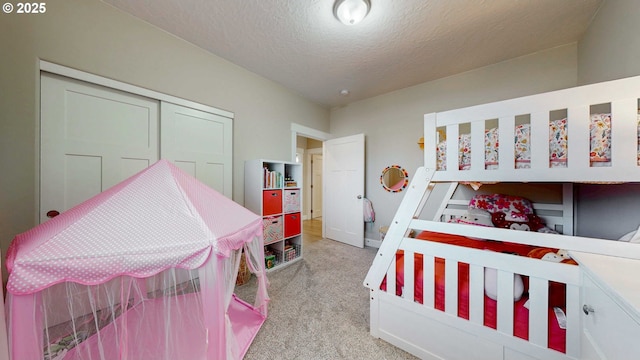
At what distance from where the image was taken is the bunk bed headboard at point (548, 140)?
3.01 feet

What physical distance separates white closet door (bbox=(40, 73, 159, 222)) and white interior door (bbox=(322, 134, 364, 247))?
8.90 ft

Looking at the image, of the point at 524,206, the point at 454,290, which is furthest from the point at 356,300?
the point at 524,206

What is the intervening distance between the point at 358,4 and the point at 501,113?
4.31 ft

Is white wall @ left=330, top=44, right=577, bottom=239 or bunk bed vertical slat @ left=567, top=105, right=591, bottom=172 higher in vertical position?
white wall @ left=330, top=44, right=577, bottom=239

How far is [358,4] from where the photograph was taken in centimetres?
158

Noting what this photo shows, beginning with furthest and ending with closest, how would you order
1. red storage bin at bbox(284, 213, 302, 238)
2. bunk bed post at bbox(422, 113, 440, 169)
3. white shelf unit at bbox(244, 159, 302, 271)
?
red storage bin at bbox(284, 213, 302, 238) < white shelf unit at bbox(244, 159, 302, 271) < bunk bed post at bbox(422, 113, 440, 169)

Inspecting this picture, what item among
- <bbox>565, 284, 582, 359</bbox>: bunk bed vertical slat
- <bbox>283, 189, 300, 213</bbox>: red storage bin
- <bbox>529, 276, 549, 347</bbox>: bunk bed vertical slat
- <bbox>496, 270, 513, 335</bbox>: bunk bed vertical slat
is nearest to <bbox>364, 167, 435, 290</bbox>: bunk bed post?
<bbox>496, 270, 513, 335</bbox>: bunk bed vertical slat

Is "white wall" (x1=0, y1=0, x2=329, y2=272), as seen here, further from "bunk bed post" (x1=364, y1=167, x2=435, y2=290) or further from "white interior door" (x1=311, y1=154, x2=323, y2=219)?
"white interior door" (x1=311, y1=154, x2=323, y2=219)

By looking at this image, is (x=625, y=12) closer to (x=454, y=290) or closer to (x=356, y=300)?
(x=454, y=290)

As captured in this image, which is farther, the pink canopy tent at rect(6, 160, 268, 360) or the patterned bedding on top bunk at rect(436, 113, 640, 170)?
the patterned bedding on top bunk at rect(436, 113, 640, 170)

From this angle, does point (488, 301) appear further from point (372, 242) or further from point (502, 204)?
point (372, 242)

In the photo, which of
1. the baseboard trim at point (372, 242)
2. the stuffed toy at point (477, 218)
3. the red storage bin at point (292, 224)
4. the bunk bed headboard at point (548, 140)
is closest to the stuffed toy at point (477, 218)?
the stuffed toy at point (477, 218)

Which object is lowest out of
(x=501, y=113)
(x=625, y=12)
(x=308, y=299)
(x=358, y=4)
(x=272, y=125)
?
(x=308, y=299)

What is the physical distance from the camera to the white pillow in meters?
1.11
